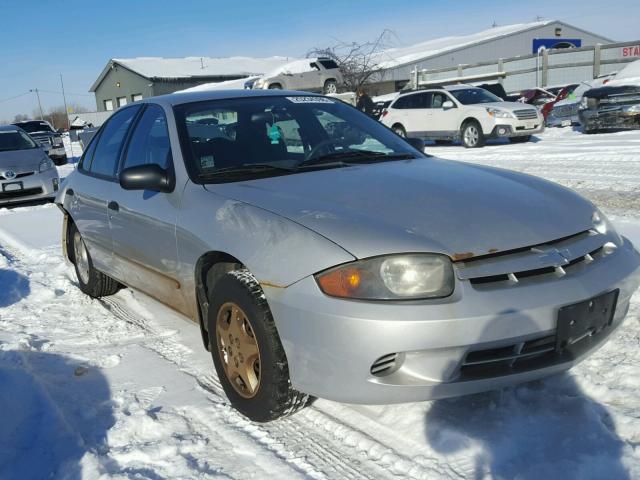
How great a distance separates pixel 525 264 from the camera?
2.40 metres

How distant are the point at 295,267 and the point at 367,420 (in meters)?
0.84

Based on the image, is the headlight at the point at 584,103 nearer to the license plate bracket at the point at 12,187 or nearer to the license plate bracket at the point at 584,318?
the license plate bracket at the point at 12,187

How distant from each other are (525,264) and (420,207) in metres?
0.52

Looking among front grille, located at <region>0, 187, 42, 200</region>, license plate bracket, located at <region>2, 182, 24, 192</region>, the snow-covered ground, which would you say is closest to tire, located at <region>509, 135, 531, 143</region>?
front grille, located at <region>0, 187, 42, 200</region>

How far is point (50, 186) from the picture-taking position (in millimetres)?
10906

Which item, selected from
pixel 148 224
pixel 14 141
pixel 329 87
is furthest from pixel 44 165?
pixel 329 87

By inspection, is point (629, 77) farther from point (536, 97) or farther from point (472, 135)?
point (536, 97)

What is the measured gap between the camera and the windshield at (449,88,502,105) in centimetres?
1498

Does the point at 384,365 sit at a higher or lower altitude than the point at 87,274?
higher

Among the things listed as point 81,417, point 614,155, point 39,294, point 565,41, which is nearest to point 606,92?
point 614,155

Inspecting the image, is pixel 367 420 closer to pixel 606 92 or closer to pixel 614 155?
pixel 614 155

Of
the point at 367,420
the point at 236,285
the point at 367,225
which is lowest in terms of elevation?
the point at 367,420

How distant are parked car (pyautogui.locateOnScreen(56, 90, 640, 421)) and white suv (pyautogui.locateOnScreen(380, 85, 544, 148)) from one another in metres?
11.0

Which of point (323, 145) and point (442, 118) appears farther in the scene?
point (442, 118)
